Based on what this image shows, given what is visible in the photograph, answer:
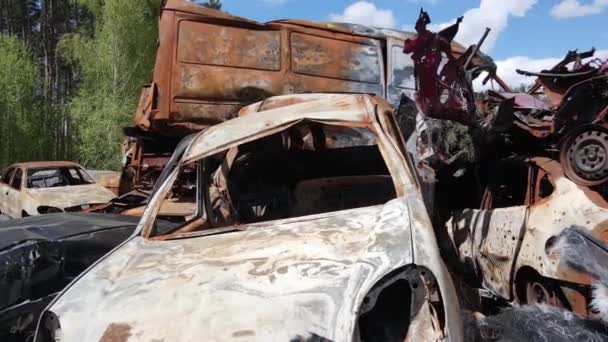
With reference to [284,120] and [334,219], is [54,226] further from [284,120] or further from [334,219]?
[334,219]

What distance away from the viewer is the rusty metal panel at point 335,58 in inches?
259

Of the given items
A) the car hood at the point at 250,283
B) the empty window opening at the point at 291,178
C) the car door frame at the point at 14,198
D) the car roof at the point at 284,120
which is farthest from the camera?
the car door frame at the point at 14,198

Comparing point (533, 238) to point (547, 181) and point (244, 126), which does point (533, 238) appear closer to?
point (547, 181)

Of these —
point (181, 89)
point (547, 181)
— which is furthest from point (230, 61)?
point (547, 181)

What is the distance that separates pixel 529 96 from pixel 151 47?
75.2 feet

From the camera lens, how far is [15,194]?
10.9m

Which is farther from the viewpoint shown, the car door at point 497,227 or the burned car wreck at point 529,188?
the car door at point 497,227

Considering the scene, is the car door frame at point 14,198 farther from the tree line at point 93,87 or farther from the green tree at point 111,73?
the green tree at point 111,73

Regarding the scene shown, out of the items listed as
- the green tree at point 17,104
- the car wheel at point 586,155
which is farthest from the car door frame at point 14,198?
the green tree at point 17,104

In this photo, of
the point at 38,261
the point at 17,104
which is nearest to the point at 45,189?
the point at 38,261

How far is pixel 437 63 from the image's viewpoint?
153 inches

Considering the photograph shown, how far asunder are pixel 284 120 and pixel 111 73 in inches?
924

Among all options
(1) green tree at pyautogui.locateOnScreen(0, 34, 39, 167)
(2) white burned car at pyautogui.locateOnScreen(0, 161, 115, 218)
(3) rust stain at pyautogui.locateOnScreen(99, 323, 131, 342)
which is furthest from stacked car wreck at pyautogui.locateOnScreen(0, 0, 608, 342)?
(1) green tree at pyautogui.locateOnScreen(0, 34, 39, 167)

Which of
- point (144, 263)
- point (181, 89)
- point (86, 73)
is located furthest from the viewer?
point (86, 73)
